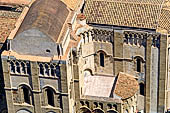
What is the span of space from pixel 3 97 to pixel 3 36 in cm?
751

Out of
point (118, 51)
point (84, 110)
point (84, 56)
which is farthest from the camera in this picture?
point (84, 56)

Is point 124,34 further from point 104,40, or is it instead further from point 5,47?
point 5,47

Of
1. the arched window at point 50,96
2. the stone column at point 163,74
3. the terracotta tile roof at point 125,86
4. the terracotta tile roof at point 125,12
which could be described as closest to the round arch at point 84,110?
the terracotta tile roof at point 125,86

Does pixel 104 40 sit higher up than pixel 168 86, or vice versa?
pixel 104 40

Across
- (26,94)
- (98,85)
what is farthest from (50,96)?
(98,85)

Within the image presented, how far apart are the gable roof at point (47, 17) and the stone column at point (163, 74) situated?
1158 cm

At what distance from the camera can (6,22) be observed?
6606 centimetres

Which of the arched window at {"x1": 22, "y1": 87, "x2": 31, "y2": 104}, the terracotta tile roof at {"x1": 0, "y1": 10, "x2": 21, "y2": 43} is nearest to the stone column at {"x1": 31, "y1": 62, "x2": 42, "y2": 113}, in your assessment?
the arched window at {"x1": 22, "y1": 87, "x2": 31, "y2": 104}

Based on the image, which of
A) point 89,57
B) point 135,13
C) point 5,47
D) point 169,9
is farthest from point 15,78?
point 169,9

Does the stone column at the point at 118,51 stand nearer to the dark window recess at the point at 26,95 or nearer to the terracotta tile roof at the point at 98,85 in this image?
the terracotta tile roof at the point at 98,85

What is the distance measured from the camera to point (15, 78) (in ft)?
197

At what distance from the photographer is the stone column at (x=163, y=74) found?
61.7 meters

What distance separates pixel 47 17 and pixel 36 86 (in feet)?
25.2

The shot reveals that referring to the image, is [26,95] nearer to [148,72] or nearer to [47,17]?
[47,17]
